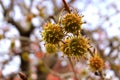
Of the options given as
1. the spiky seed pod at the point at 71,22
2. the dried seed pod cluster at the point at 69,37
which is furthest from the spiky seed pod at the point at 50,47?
the spiky seed pod at the point at 71,22

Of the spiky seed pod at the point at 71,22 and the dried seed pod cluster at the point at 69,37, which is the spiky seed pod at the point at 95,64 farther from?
the spiky seed pod at the point at 71,22

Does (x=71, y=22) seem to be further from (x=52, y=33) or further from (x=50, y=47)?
(x=50, y=47)

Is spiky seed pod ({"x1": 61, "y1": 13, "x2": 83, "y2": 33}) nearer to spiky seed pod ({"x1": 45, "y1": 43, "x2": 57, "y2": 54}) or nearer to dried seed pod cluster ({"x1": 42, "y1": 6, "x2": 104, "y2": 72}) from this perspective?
dried seed pod cluster ({"x1": 42, "y1": 6, "x2": 104, "y2": 72})

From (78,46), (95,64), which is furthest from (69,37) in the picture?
(95,64)

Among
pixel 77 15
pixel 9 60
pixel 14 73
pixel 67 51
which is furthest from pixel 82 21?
pixel 14 73

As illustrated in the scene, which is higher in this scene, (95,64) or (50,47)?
(50,47)
